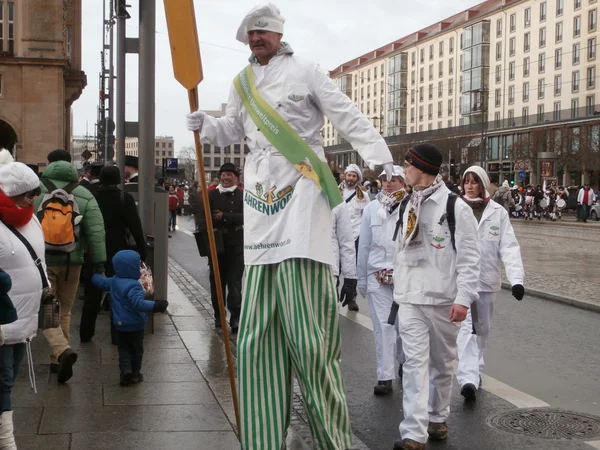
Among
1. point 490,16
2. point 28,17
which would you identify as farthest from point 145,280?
point 490,16

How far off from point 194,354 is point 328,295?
3.93 meters

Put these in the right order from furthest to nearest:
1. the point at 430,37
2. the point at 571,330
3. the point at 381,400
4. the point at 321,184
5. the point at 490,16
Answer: the point at 430,37
the point at 490,16
the point at 571,330
the point at 381,400
the point at 321,184

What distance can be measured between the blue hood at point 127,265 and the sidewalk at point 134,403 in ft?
2.62

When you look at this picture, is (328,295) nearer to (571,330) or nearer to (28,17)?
(571,330)

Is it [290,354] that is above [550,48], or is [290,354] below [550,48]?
below

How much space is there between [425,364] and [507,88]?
299 ft

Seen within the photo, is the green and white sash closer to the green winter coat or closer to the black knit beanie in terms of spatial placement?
the black knit beanie

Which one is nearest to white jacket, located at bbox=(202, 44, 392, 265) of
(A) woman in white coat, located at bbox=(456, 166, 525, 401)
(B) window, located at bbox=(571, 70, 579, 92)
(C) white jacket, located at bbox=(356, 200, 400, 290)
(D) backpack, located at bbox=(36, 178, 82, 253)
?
(A) woman in white coat, located at bbox=(456, 166, 525, 401)

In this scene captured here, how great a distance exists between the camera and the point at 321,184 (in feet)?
13.9

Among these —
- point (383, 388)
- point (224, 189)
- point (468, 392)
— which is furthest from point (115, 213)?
point (468, 392)

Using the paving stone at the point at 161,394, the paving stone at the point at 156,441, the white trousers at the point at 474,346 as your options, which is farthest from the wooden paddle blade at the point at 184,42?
the white trousers at the point at 474,346

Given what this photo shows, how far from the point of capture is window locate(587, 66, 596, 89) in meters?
78.2

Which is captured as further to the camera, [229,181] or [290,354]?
[229,181]

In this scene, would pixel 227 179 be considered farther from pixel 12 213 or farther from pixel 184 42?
pixel 184 42
